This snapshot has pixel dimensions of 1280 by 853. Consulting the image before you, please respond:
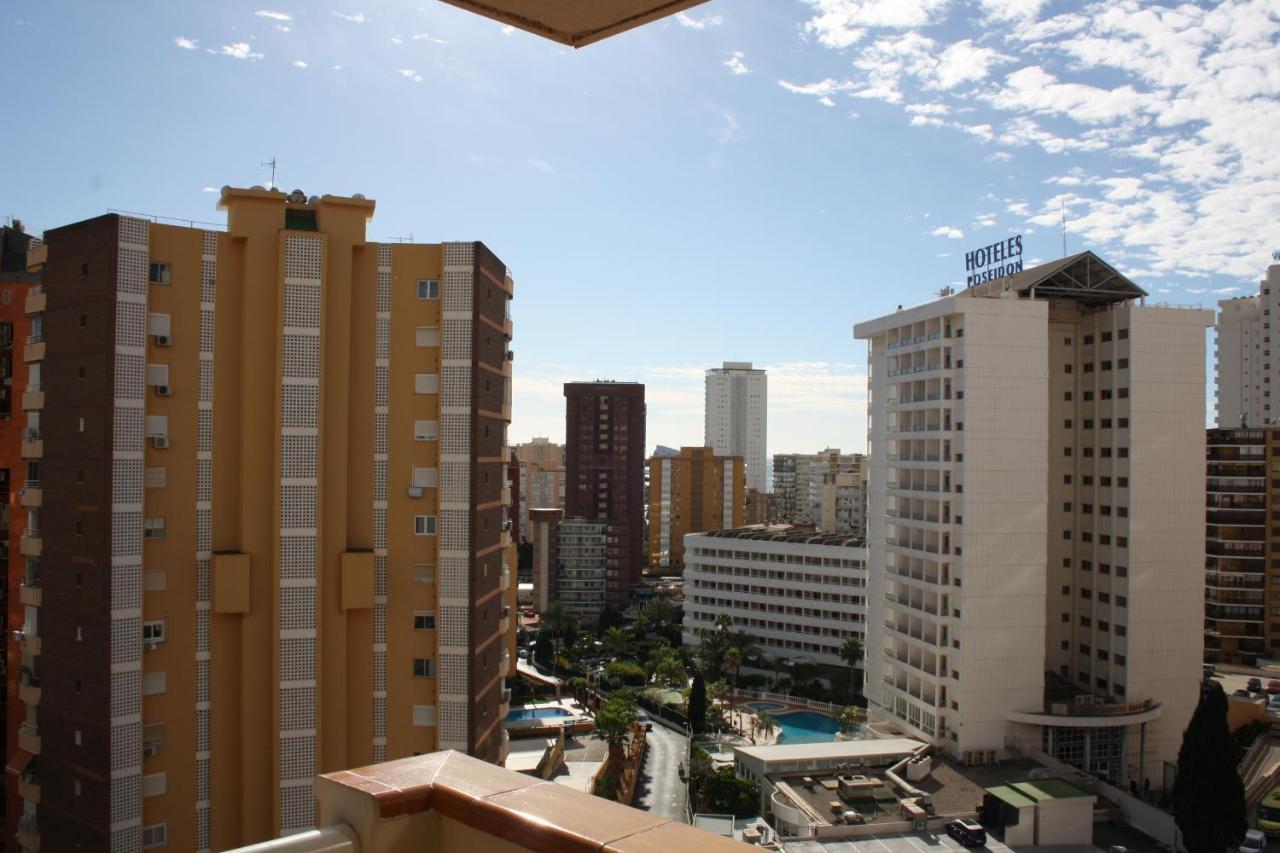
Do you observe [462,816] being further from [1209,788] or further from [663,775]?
[663,775]

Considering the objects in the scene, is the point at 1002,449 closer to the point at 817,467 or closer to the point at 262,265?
the point at 262,265

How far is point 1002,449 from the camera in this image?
1446 inches

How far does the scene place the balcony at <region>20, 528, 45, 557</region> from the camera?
24.7m

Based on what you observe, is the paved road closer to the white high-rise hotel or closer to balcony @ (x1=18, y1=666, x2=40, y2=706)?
the white high-rise hotel

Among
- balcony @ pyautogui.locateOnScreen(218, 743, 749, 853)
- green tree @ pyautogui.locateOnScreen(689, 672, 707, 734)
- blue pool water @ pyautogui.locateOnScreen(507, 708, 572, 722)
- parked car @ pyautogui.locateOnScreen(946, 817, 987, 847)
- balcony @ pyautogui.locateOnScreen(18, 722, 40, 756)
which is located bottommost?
blue pool water @ pyautogui.locateOnScreen(507, 708, 572, 722)

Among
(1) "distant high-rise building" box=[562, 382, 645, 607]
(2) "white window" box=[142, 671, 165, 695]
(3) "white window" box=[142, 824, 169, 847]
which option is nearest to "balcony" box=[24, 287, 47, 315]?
(2) "white window" box=[142, 671, 165, 695]

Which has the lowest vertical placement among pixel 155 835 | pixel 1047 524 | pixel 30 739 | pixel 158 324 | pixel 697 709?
pixel 697 709

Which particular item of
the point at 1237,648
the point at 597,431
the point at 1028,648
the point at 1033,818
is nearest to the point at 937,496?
the point at 1028,648

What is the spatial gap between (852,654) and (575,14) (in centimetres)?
6286

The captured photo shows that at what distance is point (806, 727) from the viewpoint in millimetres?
54938

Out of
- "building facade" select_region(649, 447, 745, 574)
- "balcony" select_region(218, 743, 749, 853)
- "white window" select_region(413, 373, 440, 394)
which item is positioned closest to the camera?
"balcony" select_region(218, 743, 749, 853)

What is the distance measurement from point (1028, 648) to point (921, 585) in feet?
15.8

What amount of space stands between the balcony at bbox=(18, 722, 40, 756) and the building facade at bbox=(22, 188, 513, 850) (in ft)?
0.30

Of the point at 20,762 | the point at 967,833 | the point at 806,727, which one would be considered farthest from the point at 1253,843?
the point at 20,762
